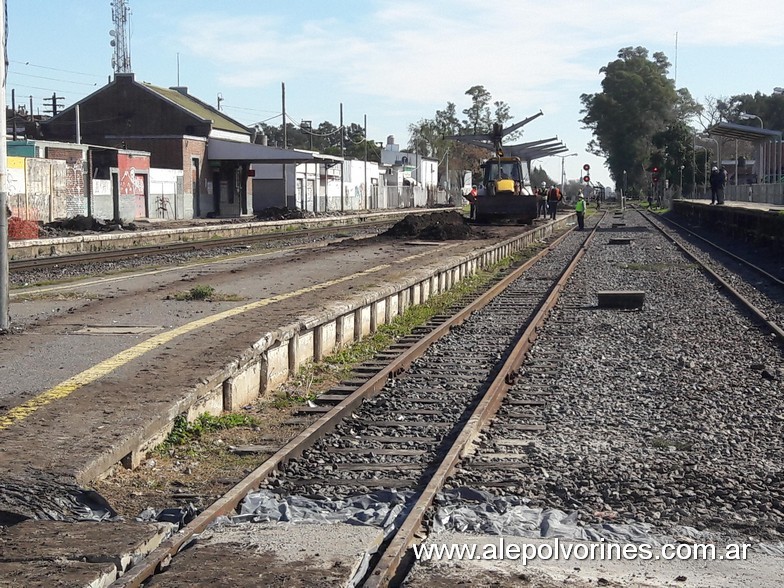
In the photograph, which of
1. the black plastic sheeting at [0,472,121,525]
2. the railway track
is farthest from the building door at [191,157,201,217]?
the black plastic sheeting at [0,472,121,525]

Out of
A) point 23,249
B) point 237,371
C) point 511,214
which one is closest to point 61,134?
point 511,214

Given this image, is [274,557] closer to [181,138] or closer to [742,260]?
[742,260]

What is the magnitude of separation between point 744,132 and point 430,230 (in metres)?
24.9

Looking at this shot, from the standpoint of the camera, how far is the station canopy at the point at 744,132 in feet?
166

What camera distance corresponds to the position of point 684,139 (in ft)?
360

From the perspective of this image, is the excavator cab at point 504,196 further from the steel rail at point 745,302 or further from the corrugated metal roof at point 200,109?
the corrugated metal roof at point 200,109

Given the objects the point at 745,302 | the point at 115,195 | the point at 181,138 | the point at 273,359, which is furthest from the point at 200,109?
the point at 273,359

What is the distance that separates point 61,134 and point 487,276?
5099 cm

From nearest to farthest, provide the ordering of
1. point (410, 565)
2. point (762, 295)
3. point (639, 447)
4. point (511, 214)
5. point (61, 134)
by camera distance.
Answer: point (410, 565) < point (639, 447) < point (762, 295) < point (511, 214) < point (61, 134)

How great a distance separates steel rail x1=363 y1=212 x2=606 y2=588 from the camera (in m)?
5.12

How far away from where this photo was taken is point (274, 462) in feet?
23.8

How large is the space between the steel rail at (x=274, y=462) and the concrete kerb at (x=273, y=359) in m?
0.88

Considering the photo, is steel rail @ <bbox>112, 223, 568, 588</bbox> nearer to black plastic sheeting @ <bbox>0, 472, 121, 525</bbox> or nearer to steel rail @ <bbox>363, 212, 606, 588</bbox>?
black plastic sheeting @ <bbox>0, 472, 121, 525</bbox>

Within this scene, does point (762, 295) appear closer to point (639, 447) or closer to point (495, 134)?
point (639, 447)
